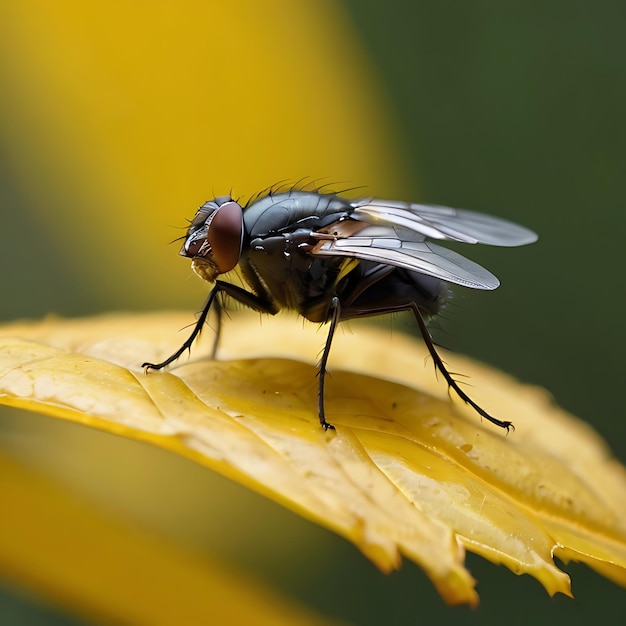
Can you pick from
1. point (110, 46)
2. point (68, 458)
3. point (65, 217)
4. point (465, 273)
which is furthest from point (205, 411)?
point (65, 217)

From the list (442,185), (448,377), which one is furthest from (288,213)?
(442,185)

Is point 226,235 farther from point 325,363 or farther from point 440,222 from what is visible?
point 440,222

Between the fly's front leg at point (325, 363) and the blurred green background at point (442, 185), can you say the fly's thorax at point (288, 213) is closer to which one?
the fly's front leg at point (325, 363)

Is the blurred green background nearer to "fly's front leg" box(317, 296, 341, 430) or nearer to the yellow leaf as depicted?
the yellow leaf

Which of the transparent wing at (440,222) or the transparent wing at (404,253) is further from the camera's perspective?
the transparent wing at (440,222)

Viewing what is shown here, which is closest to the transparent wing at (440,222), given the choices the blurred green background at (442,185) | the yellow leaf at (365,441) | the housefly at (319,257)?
the housefly at (319,257)

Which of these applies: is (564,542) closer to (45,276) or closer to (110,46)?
(110,46)

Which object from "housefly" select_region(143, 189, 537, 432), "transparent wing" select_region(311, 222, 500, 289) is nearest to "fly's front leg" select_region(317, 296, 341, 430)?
"housefly" select_region(143, 189, 537, 432)
